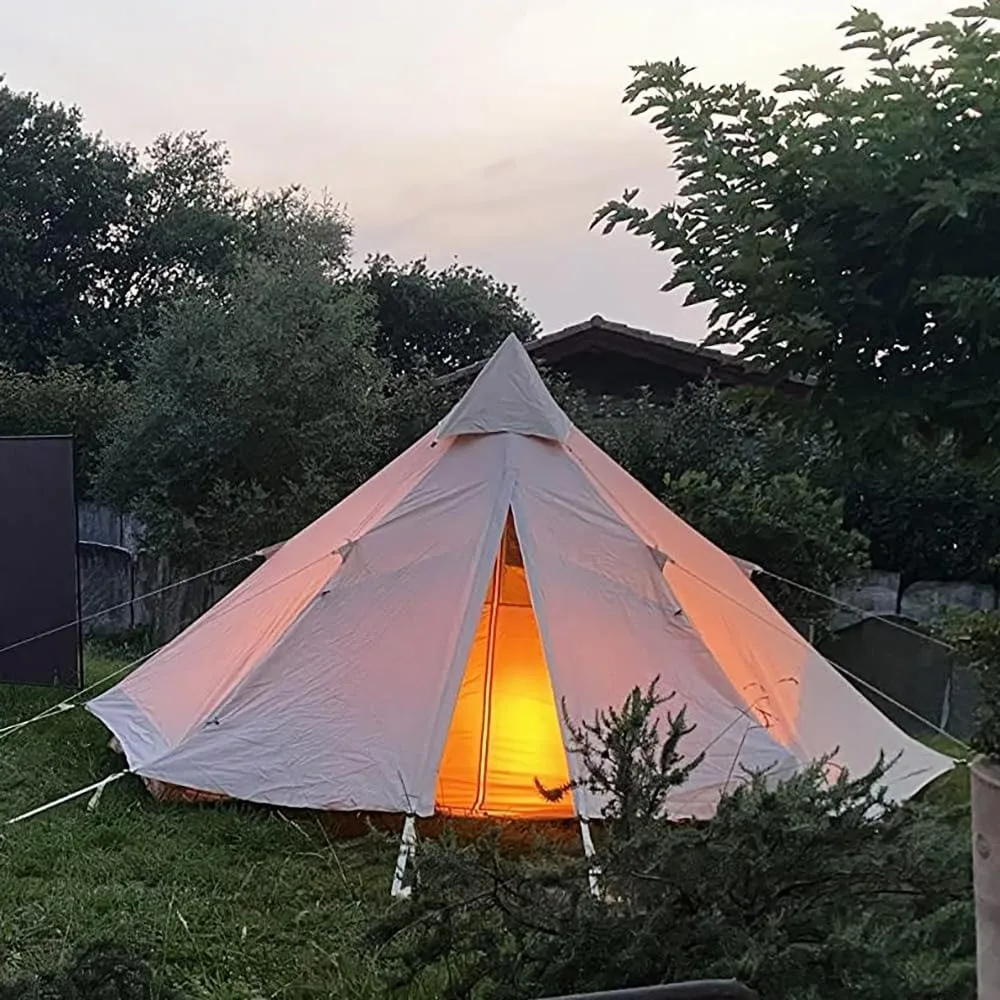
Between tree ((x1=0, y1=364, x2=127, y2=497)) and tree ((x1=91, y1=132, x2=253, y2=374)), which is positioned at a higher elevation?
tree ((x1=91, y1=132, x2=253, y2=374))

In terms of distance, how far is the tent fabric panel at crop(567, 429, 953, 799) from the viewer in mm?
3752

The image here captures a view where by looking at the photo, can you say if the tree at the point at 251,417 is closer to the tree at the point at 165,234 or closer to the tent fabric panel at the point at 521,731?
the tent fabric panel at the point at 521,731

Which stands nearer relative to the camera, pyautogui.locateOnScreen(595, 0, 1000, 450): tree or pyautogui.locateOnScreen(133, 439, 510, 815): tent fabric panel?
pyautogui.locateOnScreen(595, 0, 1000, 450): tree

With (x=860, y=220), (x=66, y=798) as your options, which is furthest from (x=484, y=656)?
(x=860, y=220)

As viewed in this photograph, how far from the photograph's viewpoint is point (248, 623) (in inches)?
166

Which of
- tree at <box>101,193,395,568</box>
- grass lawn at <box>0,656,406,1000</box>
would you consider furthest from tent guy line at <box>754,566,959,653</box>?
tree at <box>101,193,395,568</box>

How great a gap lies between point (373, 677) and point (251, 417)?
3570 mm

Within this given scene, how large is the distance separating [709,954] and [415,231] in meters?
11.5

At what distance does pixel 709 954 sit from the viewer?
1.80 metres

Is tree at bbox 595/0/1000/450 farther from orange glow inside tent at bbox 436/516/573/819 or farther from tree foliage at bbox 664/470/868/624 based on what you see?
tree foliage at bbox 664/470/868/624

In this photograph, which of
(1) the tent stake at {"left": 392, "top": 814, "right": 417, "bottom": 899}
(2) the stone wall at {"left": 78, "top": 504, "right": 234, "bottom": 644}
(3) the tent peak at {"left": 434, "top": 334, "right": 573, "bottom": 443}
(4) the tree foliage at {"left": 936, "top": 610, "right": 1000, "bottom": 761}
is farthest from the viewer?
(2) the stone wall at {"left": 78, "top": 504, "right": 234, "bottom": 644}

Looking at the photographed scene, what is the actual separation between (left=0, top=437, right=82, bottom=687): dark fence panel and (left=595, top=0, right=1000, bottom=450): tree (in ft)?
12.8

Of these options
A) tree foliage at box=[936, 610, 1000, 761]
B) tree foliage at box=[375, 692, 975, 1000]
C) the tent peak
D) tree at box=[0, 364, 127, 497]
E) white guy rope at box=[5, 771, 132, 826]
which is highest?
tree at box=[0, 364, 127, 497]

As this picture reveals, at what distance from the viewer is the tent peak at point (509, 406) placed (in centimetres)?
418
